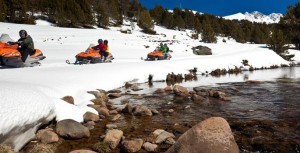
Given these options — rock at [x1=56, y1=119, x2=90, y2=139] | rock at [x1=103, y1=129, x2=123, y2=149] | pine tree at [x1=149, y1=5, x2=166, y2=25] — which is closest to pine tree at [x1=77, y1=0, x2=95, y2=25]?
pine tree at [x1=149, y1=5, x2=166, y2=25]

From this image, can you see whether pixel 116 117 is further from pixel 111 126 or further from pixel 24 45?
pixel 24 45

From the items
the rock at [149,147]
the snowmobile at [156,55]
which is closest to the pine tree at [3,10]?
the snowmobile at [156,55]

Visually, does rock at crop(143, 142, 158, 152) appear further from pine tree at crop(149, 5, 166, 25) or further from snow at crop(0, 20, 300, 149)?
pine tree at crop(149, 5, 166, 25)

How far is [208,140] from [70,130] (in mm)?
4486

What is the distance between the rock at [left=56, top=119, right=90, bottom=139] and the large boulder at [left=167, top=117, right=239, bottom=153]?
3.47 meters

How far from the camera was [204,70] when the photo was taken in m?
31.6

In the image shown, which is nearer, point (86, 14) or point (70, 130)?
point (70, 130)

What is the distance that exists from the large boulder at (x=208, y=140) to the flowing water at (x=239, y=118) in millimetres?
1618

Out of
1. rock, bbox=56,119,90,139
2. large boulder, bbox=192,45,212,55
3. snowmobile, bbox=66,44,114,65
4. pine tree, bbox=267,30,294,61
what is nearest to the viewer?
rock, bbox=56,119,90,139

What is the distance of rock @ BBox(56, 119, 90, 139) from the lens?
8867 millimetres

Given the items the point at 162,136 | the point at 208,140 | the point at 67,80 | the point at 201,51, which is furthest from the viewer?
the point at 201,51

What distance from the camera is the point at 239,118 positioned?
11438 millimetres

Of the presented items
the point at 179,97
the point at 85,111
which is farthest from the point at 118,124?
the point at 179,97

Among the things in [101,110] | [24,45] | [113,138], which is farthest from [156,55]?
[113,138]
